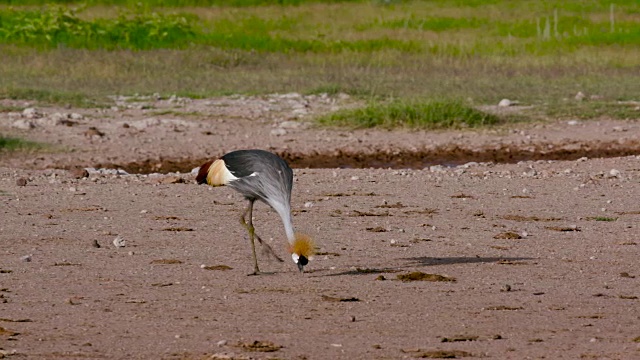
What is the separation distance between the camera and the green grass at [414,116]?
623 inches

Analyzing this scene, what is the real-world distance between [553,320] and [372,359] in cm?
132

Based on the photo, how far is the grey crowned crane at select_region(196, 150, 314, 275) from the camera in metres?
7.43

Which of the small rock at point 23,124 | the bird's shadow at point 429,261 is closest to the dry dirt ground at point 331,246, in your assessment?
the bird's shadow at point 429,261

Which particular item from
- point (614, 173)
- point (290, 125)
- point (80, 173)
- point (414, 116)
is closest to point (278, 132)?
point (290, 125)

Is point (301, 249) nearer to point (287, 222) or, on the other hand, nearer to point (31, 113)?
point (287, 222)

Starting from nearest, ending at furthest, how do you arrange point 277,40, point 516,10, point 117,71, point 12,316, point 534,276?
1. point 12,316
2. point 534,276
3. point 117,71
4. point 277,40
5. point 516,10

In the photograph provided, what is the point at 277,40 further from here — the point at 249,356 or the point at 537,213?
the point at 249,356

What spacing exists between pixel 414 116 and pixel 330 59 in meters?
7.15

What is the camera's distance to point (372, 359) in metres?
5.61

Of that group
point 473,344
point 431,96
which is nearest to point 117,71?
Result: point 431,96

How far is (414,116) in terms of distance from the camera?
15.9 m

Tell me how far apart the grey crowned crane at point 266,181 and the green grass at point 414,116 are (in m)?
8.12

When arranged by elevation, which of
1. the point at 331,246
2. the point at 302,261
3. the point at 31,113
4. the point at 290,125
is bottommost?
the point at 290,125

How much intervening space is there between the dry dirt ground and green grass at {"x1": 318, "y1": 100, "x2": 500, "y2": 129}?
10.8 inches
